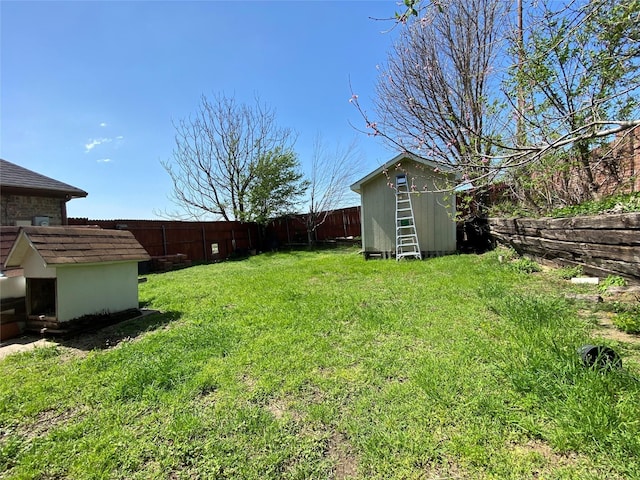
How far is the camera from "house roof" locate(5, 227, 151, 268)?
342 centimetres

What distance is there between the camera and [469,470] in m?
1.41

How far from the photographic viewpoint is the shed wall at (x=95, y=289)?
3.59 metres

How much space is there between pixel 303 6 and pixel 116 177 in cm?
1007

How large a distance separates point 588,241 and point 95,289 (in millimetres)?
6694

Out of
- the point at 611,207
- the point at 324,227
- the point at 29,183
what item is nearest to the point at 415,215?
the point at 611,207

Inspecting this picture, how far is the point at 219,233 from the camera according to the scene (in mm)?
13422

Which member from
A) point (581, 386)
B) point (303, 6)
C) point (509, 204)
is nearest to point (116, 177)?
point (303, 6)

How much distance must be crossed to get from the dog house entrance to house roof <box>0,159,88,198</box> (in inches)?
250

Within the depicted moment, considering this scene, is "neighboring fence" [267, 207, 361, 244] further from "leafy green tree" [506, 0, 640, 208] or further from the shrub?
the shrub

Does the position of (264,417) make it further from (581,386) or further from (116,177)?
(116,177)

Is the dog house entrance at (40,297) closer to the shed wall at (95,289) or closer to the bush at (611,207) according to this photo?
the shed wall at (95,289)

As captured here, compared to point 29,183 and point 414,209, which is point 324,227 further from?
point 29,183

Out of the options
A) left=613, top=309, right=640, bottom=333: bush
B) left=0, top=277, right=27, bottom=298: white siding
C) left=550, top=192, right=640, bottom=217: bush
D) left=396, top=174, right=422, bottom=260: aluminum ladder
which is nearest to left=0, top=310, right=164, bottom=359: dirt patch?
left=0, top=277, right=27, bottom=298: white siding

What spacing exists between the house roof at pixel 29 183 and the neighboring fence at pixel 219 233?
0.95 meters
